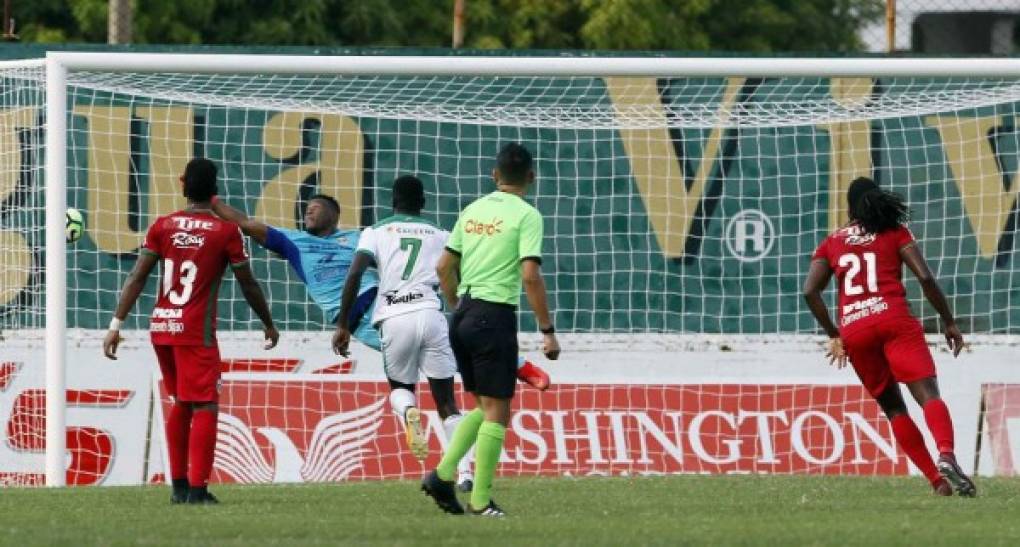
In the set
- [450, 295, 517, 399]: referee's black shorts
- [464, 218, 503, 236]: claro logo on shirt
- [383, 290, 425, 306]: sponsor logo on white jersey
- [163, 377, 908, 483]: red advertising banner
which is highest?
[464, 218, 503, 236]: claro logo on shirt

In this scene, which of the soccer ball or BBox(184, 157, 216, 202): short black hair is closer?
BBox(184, 157, 216, 202): short black hair

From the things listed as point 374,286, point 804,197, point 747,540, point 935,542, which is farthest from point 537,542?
point 804,197

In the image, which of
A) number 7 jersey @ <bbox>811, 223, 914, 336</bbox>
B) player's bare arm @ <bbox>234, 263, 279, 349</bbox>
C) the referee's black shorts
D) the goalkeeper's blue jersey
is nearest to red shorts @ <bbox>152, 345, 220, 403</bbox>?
player's bare arm @ <bbox>234, 263, 279, 349</bbox>

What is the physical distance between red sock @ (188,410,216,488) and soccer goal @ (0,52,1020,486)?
491 cm

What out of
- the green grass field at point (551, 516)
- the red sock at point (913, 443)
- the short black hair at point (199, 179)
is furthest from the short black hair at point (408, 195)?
the red sock at point (913, 443)

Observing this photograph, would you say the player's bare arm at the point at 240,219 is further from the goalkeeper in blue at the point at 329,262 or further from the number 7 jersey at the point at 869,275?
the number 7 jersey at the point at 869,275

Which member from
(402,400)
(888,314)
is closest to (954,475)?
(888,314)

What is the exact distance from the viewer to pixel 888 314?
1326cm

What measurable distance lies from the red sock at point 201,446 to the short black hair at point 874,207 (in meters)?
3.92

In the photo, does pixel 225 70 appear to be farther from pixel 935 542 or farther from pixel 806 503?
pixel 935 542

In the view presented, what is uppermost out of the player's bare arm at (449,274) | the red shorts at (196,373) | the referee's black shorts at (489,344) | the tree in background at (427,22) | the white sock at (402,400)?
the tree in background at (427,22)

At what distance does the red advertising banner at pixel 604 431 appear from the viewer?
18031 mm

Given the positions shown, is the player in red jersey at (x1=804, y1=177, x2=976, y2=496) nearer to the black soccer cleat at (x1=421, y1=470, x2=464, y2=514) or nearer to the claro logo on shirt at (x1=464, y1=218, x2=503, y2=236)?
the claro logo on shirt at (x1=464, y1=218, x2=503, y2=236)

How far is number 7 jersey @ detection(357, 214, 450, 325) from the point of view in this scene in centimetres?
1389
